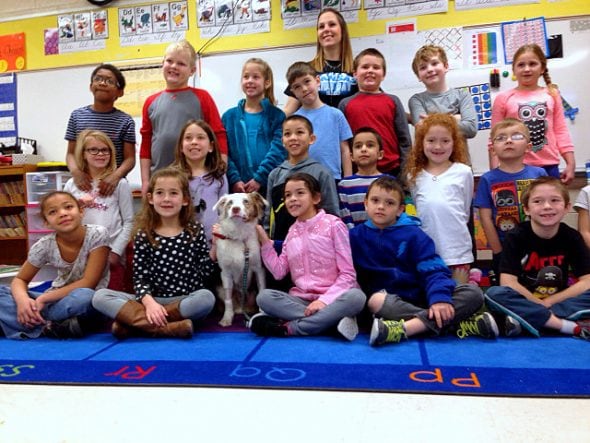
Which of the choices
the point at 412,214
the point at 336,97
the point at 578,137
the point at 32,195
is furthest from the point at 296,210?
the point at 32,195

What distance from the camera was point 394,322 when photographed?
1872 millimetres

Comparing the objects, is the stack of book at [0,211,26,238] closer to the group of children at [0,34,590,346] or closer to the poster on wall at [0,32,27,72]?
the poster on wall at [0,32,27,72]

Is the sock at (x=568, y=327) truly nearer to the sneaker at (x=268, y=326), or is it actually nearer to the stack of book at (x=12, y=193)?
the sneaker at (x=268, y=326)

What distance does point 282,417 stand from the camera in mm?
1230

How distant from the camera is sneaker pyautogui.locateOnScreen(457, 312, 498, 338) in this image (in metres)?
1.87

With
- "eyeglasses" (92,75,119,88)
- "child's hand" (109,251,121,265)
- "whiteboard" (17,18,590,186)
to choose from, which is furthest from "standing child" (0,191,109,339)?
"whiteboard" (17,18,590,186)

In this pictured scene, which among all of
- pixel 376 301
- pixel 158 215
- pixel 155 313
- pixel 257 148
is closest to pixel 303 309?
pixel 376 301

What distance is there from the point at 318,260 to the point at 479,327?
737 mm

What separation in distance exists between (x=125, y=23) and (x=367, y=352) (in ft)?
13.3

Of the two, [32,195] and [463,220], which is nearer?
[463,220]

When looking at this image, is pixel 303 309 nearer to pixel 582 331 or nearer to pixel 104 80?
pixel 582 331

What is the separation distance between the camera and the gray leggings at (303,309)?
75.9 inches

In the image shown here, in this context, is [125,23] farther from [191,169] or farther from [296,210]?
[296,210]

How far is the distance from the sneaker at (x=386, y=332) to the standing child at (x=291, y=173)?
682 millimetres
